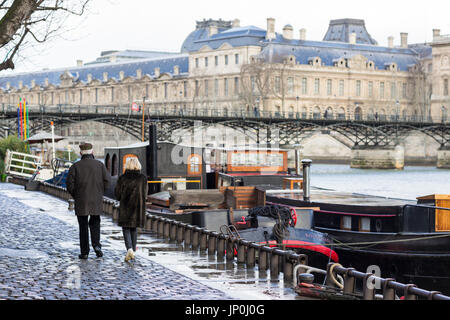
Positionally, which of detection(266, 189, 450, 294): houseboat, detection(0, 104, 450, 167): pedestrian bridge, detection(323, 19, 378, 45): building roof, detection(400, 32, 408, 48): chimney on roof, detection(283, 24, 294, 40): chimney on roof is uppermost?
detection(323, 19, 378, 45): building roof

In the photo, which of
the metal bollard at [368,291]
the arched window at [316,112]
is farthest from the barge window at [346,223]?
the arched window at [316,112]

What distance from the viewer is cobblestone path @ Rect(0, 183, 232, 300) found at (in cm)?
1004

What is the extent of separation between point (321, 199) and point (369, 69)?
88.2 meters

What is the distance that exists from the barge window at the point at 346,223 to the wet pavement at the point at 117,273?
4674mm

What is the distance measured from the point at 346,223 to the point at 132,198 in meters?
7.64

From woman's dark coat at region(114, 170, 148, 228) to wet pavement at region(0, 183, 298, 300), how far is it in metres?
0.60

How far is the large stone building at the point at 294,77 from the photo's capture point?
97.2 metres

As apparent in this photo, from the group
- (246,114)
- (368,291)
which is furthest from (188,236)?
(246,114)

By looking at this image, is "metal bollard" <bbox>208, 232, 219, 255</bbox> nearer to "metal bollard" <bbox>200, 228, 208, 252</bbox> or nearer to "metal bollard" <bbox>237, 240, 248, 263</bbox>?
"metal bollard" <bbox>200, 228, 208, 252</bbox>

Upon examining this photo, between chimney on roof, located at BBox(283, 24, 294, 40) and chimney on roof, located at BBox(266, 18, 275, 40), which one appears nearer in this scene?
chimney on roof, located at BBox(266, 18, 275, 40)

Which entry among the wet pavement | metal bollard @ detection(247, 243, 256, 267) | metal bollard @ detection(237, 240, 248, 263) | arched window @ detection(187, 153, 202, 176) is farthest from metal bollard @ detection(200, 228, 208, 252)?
arched window @ detection(187, 153, 202, 176)

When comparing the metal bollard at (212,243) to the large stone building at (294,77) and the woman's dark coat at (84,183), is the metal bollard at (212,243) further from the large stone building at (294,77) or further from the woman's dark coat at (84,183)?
the large stone building at (294,77)

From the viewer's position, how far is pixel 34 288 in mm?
10266

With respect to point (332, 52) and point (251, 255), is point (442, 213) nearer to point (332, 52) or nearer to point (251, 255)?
point (251, 255)
